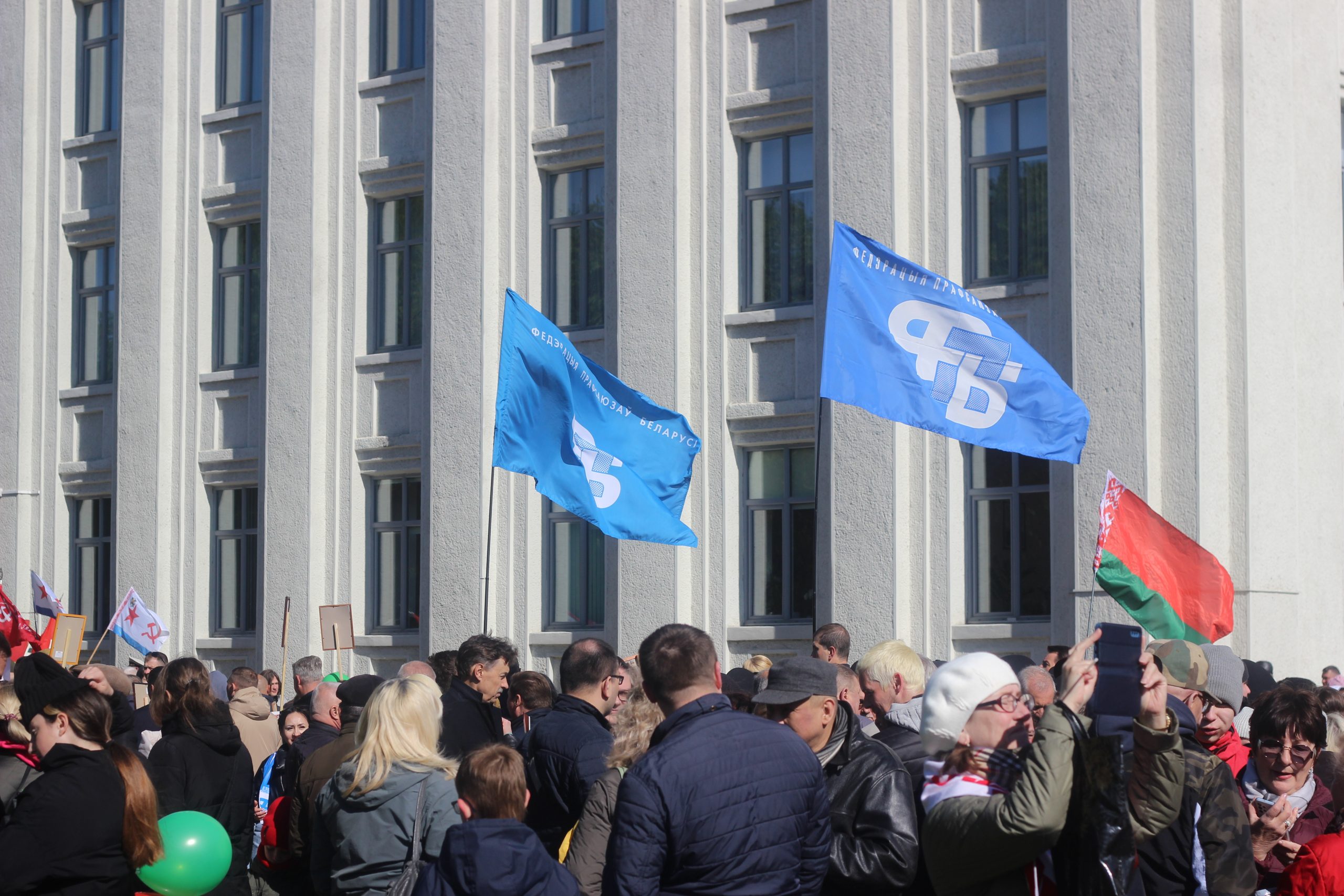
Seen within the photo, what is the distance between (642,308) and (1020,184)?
410 centimetres

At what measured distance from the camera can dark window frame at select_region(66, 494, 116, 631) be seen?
22.1 meters

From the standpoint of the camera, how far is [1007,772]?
423 centimetres

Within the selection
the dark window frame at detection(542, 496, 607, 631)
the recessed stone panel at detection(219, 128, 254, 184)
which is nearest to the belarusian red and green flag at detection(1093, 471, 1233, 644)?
the dark window frame at detection(542, 496, 607, 631)

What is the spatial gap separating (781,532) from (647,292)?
2.90 metres

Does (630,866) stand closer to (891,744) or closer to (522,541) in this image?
(891,744)

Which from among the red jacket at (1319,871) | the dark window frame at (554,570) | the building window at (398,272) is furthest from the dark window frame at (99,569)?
the red jacket at (1319,871)

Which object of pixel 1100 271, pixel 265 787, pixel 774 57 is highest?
pixel 774 57

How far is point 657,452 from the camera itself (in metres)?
11.9

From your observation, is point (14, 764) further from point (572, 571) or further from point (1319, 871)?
point (572, 571)

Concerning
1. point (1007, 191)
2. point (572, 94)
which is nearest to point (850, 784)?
point (1007, 191)

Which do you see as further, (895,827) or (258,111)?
(258,111)

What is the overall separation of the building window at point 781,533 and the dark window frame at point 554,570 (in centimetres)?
189

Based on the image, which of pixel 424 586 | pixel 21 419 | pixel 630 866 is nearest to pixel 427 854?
pixel 630 866

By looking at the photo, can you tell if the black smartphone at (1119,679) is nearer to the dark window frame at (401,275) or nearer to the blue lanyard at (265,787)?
the blue lanyard at (265,787)
